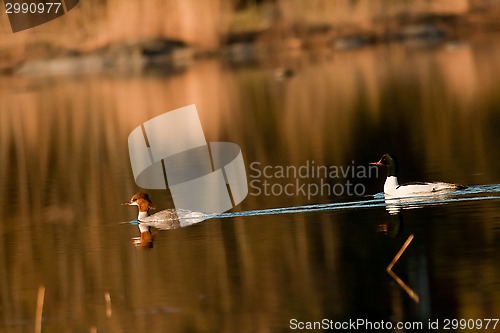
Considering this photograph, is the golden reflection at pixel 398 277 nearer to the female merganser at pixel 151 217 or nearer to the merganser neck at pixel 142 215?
the female merganser at pixel 151 217

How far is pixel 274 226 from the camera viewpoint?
37.5 ft

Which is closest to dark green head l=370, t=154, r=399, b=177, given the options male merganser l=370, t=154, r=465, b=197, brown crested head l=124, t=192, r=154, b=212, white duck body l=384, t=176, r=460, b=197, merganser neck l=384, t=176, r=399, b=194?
male merganser l=370, t=154, r=465, b=197

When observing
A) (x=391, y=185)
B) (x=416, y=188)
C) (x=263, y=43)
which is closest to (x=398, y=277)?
(x=416, y=188)

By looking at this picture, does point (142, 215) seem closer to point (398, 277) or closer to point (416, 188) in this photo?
point (416, 188)

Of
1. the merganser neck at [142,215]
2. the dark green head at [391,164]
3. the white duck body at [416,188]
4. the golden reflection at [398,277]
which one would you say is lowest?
the golden reflection at [398,277]

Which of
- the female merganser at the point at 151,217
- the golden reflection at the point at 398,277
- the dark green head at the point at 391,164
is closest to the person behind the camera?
the golden reflection at the point at 398,277

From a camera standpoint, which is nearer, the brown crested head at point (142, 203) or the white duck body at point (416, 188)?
the white duck body at point (416, 188)

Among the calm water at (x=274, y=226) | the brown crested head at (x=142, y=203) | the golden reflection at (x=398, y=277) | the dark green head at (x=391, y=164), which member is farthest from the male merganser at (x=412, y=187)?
the brown crested head at (x=142, y=203)

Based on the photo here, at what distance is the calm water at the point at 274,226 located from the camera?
8.53 metres

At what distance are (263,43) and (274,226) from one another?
2651 cm

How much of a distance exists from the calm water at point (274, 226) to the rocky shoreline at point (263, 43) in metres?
11.0

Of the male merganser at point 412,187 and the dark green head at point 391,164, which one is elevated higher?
the dark green head at point 391,164

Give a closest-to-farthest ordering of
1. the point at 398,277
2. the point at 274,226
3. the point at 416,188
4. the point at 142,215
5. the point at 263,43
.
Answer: the point at 398,277 → the point at 274,226 → the point at 416,188 → the point at 142,215 → the point at 263,43

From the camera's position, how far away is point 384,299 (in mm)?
8305
